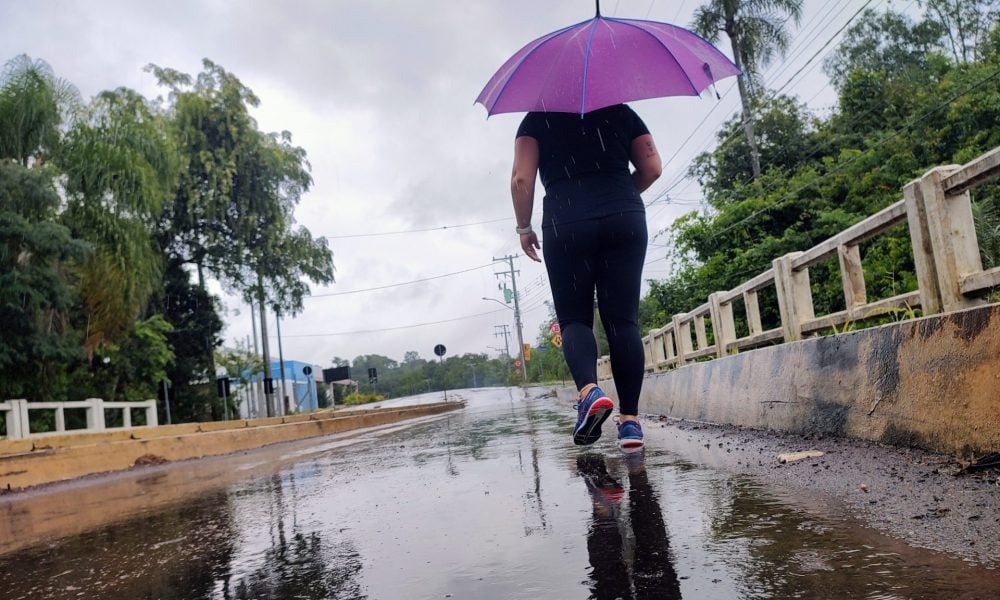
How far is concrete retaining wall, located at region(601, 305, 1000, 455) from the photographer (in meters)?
3.02

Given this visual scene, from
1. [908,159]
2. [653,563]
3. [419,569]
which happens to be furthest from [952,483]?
[908,159]

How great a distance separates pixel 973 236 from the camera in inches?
160

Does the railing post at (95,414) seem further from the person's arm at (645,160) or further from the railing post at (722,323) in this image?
the person's arm at (645,160)

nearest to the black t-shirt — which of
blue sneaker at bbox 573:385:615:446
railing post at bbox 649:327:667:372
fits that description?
blue sneaker at bbox 573:385:615:446

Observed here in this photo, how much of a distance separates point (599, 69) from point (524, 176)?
28.3 inches

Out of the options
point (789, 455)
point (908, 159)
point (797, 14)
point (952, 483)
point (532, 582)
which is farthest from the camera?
point (797, 14)

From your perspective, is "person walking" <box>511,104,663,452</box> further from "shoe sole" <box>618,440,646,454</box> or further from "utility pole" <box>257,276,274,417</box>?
"utility pole" <box>257,276,274,417</box>

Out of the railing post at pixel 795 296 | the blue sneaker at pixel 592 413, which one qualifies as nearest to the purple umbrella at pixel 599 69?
the blue sneaker at pixel 592 413

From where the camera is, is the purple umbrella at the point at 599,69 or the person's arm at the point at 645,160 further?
the person's arm at the point at 645,160

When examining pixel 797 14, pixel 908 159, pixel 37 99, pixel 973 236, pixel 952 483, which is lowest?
pixel 952 483

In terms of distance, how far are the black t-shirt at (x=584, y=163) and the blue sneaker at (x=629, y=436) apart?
127 centimetres

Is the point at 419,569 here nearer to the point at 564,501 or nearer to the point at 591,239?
the point at 564,501

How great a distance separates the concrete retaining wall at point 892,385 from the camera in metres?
3.02

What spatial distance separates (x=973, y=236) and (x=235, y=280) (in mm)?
34268
